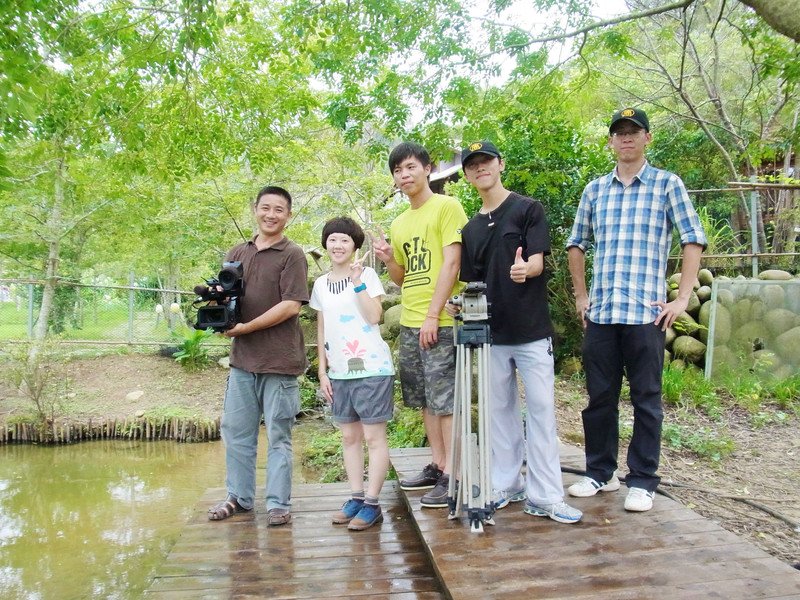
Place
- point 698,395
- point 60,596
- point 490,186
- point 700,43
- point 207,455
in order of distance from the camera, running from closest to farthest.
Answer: point 490,186
point 60,596
point 698,395
point 207,455
point 700,43

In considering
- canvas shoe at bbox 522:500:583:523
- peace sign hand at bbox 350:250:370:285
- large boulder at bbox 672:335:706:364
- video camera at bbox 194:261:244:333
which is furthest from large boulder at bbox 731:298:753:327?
video camera at bbox 194:261:244:333

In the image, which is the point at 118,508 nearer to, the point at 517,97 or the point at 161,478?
the point at 161,478

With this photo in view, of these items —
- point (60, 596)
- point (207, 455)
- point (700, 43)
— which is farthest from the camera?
point (700, 43)

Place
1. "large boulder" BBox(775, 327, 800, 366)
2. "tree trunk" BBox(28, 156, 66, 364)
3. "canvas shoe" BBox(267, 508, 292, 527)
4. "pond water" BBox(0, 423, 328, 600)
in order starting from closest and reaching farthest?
"canvas shoe" BBox(267, 508, 292, 527), "pond water" BBox(0, 423, 328, 600), "large boulder" BBox(775, 327, 800, 366), "tree trunk" BBox(28, 156, 66, 364)

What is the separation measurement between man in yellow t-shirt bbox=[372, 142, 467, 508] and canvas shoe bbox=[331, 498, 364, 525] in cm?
36

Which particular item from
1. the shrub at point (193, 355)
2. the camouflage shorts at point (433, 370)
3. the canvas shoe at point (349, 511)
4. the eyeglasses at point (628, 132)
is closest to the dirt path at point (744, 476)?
the camouflage shorts at point (433, 370)

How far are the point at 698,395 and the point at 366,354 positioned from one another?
13.1 feet

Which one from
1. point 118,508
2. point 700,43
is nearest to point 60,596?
point 118,508

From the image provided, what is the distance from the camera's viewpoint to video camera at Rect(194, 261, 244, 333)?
2.89 metres

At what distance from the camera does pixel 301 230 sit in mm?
11961

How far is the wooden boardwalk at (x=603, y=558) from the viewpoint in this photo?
2037 millimetres

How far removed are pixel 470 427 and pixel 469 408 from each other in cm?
8

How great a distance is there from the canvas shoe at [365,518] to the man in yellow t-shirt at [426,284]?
0.26m

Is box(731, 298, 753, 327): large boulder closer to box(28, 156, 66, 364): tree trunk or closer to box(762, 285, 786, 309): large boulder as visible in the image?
box(762, 285, 786, 309): large boulder
